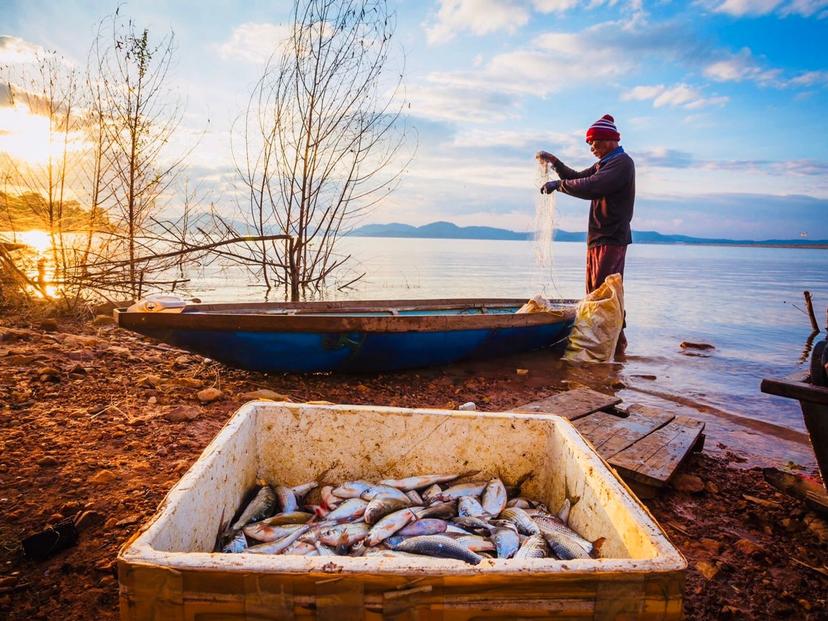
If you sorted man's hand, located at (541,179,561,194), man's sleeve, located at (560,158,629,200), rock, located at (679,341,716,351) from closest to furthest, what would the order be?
man's sleeve, located at (560,158,629,200), man's hand, located at (541,179,561,194), rock, located at (679,341,716,351)

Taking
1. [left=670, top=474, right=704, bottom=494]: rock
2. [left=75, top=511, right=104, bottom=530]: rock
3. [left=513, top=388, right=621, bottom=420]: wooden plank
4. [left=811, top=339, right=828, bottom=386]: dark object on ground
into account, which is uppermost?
[left=811, top=339, right=828, bottom=386]: dark object on ground

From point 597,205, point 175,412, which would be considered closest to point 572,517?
point 175,412

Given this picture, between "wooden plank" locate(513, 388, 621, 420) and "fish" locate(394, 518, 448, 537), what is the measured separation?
227 cm

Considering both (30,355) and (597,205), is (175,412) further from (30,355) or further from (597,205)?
(597,205)

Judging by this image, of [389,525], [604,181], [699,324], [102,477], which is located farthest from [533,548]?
[699,324]

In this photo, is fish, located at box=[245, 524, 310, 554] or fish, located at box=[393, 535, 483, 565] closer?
fish, located at box=[393, 535, 483, 565]

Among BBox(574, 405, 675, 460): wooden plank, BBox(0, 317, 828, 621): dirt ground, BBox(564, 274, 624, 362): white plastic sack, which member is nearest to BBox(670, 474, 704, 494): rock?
BBox(0, 317, 828, 621): dirt ground

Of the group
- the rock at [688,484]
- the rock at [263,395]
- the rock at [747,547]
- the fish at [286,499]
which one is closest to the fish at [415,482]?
the fish at [286,499]

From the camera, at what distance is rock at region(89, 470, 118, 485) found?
318 centimetres

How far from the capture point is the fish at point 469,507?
7.95 ft

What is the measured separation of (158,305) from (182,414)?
5.10 ft

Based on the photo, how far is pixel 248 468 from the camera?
2.56 meters

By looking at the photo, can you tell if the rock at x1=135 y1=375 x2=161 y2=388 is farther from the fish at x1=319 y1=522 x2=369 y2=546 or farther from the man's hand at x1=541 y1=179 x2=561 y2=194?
the man's hand at x1=541 y1=179 x2=561 y2=194

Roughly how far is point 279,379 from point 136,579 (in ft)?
16.2
